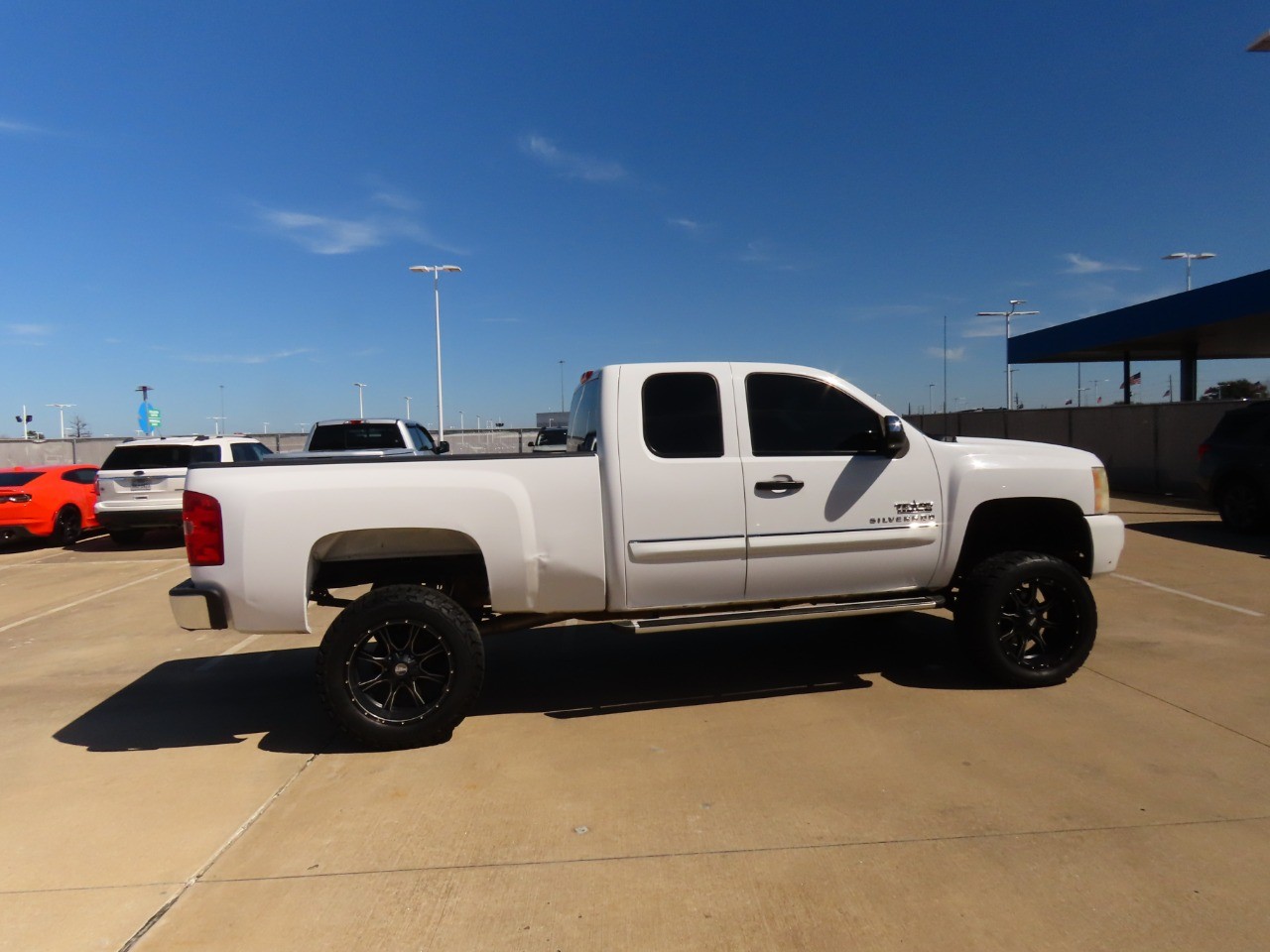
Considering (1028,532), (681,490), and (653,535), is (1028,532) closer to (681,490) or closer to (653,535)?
(681,490)

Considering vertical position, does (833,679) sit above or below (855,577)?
below

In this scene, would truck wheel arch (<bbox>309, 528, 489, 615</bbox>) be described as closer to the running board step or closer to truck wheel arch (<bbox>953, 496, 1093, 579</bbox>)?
the running board step

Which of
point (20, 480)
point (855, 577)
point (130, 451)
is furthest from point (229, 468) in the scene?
point (20, 480)

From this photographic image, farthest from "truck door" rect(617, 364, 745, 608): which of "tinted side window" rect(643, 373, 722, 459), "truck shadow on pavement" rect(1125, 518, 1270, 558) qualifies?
"truck shadow on pavement" rect(1125, 518, 1270, 558)

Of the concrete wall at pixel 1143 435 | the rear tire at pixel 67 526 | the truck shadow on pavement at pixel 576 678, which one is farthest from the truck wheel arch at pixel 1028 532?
the rear tire at pixel 67 526

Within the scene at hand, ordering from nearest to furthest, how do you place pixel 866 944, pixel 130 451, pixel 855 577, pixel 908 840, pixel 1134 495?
pixel 866 944
pixel 908 840
pixel 855 577
pixel 130 451
pixel 1134 495

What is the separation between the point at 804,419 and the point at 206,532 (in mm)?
3340

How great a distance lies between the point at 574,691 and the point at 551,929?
2.55 m

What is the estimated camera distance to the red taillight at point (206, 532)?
4.22 m

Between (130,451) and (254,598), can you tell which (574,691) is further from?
(130,451)

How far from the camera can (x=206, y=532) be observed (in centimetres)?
423

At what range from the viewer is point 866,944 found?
2.71 metres

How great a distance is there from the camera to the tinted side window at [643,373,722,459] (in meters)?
4.71

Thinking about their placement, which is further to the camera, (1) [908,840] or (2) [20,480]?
(2) [20,480]
